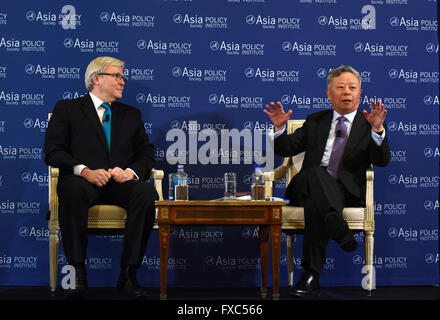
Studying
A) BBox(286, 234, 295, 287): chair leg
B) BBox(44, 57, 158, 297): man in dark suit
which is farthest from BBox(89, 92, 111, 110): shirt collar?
BBox(286, 234, 295, 287): chair leg

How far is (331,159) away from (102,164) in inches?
67.9

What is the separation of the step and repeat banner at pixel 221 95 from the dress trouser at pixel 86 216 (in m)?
1.03

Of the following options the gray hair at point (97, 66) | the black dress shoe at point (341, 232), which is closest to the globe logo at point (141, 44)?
the gray hair at point (97, 66)

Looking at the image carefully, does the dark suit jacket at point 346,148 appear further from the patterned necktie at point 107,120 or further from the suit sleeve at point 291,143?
the patterned necktie at point 107,120

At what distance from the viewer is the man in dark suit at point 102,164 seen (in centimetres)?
403

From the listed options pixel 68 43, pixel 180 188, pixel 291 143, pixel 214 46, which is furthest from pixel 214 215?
pixel 68 43

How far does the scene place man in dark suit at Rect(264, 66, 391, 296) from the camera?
4.00 meters

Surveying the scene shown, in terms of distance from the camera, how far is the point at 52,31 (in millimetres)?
5172

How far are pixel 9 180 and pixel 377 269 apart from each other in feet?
10.7

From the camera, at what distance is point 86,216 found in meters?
4.09

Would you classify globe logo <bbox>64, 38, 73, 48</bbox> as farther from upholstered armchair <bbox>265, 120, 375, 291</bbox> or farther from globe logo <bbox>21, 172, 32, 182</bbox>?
upholstered armchair <bbox>265, 120, 375, 291</bbox>

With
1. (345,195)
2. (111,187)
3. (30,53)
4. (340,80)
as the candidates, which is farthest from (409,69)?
(30,53)

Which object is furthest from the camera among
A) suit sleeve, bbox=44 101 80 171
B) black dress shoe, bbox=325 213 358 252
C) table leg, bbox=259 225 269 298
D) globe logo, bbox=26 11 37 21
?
globe logo, bbox=26 11 37 21

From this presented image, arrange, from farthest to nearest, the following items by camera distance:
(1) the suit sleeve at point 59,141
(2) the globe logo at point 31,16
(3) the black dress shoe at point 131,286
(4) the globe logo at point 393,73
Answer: (4) the globe logo at point 393,73 < (2) the globe logo at point 31,16 < (1) the suit sleeve at point 59,141 < (3) the black dress shoe at point 131,286
